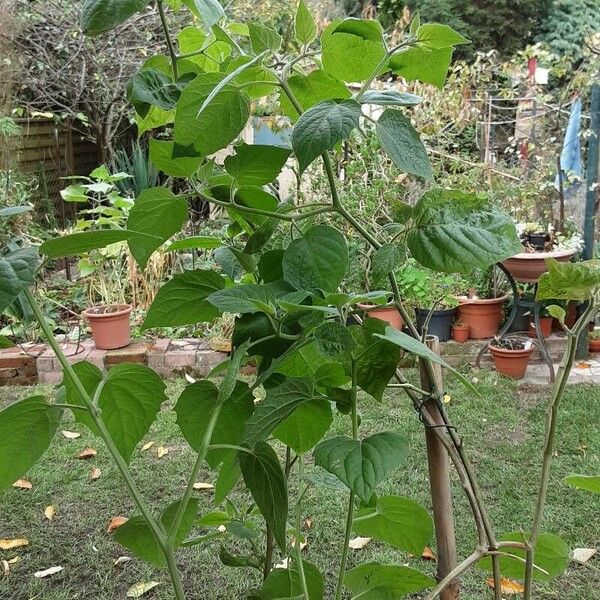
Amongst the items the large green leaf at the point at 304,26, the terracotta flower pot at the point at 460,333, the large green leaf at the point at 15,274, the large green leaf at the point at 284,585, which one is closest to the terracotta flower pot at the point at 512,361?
the terracotta flower pot at the point at 460,333

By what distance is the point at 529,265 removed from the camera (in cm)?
345

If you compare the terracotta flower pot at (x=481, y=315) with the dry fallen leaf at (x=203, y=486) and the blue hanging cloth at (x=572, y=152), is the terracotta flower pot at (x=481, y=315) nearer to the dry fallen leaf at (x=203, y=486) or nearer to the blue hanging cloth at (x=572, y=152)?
the blue hanging cloth at (x=572, y=152)

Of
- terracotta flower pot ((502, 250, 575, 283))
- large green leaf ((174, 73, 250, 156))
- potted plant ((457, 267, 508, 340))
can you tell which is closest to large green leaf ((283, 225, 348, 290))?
large green leaf ((174, 73, 250, 156))

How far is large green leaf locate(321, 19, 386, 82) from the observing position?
1.86 ft

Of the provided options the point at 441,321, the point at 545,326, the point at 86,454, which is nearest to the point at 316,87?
the point at 86,454

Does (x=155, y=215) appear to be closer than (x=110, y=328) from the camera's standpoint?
Yes

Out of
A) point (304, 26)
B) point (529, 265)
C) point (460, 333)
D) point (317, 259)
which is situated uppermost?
point (304, 26)

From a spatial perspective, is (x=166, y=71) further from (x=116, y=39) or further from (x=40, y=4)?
(x=40, y=4)

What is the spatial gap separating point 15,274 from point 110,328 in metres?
3.25

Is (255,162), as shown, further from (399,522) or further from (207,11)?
(399,522)

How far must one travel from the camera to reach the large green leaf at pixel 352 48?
57 cm

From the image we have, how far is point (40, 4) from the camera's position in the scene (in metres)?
5.71

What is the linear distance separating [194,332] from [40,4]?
3456 mm

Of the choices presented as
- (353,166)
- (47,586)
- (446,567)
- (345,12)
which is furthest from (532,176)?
(345,12)
